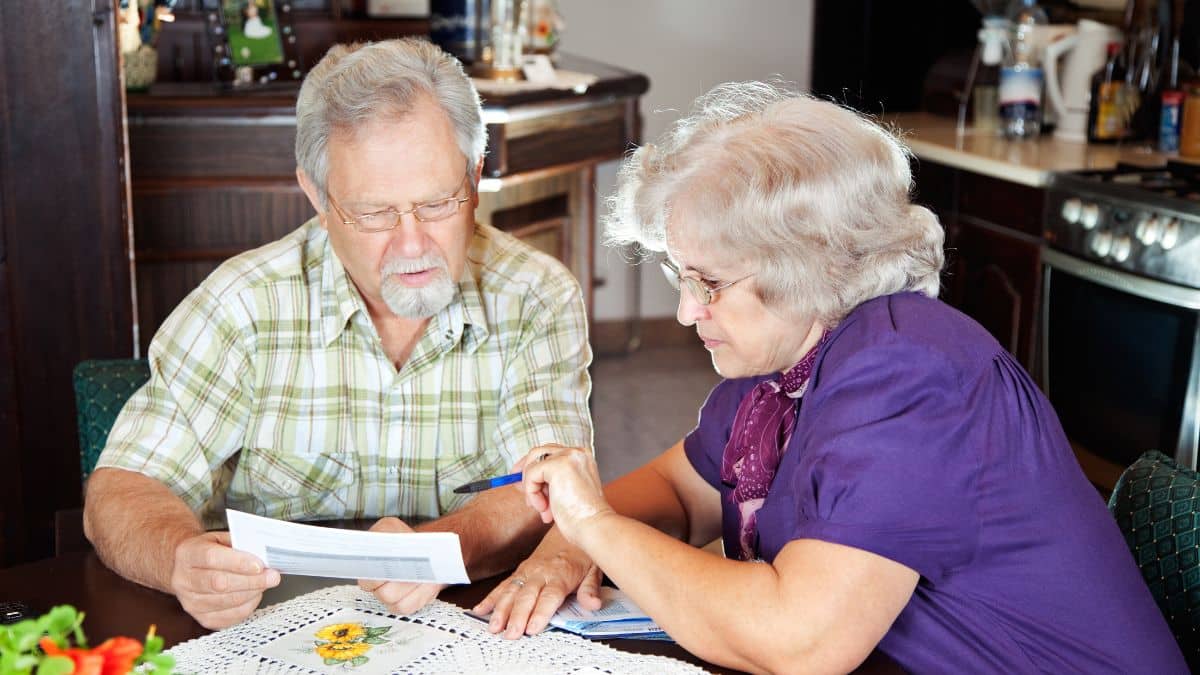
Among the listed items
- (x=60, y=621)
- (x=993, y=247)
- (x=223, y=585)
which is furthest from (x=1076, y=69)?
(x=60, y=621)

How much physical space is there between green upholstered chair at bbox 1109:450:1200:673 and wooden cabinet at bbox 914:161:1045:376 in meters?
2.00

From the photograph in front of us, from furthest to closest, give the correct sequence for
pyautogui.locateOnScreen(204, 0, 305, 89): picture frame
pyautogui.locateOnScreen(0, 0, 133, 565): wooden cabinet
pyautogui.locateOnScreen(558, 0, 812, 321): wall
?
pyautogui.locateOnScreen(558, 0, 812, 321): wall
pyautogui.locateOnScreen(204, 0, 305, 89): picture frame
pyautogui.locateOnScreen(0, 0, 133, 565): wooden cabinet

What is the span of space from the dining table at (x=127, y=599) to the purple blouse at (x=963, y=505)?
0.12 meters

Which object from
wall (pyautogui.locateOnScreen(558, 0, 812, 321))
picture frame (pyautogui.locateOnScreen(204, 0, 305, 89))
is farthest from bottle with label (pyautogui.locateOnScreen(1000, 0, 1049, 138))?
picture frame (pyautogui.locateOnScreen(204, 0, 305, 89))

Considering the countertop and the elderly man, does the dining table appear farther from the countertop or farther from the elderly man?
the countertop

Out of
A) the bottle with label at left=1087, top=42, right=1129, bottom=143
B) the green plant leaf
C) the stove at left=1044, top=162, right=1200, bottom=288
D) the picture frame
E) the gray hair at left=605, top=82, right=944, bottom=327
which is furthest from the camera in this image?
the bottle with label at left=1087, top=42, right=1129, bottom=143

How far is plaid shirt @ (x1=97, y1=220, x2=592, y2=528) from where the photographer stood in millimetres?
1935

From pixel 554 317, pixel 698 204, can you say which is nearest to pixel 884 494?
pixel 698 204

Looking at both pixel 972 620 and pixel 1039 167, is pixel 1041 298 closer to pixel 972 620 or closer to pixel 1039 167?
pixel 1039 167

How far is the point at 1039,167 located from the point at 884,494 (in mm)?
2400

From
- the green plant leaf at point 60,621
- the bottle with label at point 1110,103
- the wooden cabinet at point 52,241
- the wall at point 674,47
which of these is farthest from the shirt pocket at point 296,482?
the wall at point 674,47

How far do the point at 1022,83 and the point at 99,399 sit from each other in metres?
2.91

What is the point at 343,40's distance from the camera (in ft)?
14.4

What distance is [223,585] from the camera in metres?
1.47
